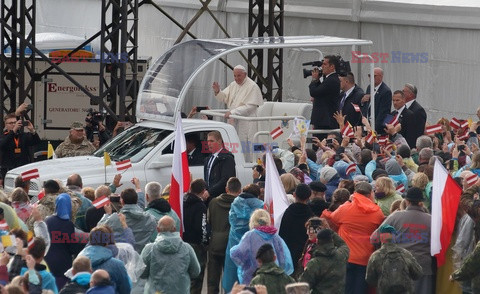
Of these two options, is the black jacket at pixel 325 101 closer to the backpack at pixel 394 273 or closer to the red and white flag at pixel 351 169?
the red and white flag at pixel 351 169

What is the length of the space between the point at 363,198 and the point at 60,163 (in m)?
5.36

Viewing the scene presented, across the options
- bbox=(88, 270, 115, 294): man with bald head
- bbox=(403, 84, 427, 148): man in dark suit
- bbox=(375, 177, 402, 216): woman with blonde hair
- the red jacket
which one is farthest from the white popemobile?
bbox=(88, 270, 115, 294): man with bald head

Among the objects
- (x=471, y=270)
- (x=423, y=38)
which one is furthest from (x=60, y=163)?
(x=423, y=38)

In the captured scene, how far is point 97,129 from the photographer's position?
21281 millimetres

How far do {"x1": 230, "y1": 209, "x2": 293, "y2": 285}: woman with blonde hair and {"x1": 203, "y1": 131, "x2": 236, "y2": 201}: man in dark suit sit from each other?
3.18 m

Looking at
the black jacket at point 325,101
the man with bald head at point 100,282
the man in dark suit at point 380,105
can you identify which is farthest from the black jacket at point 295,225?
the man in dark suit at point 380,105

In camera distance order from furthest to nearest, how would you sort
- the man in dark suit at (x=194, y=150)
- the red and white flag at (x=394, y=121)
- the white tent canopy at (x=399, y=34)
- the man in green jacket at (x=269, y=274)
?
1. the white tent canopy at (x=399, y=34)
2. the red and white flag at (x=394, y=121)
3. the man in dark suit at (x=194, y=150)
4. the man in green jacket at (x=269, y=274)

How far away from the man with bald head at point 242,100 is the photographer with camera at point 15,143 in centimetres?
287

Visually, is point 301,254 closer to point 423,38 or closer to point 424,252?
point 424,252

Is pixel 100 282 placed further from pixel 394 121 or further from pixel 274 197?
pixel 394 121

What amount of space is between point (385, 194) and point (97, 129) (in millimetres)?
8535

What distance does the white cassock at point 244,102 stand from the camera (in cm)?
1812

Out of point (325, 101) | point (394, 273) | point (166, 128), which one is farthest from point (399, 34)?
point (394, 273)

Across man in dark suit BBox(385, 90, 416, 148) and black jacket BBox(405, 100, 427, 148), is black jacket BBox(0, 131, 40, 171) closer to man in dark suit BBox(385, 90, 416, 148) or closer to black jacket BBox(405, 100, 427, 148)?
man in dark suit BBox(385, 90, 416, 148)
